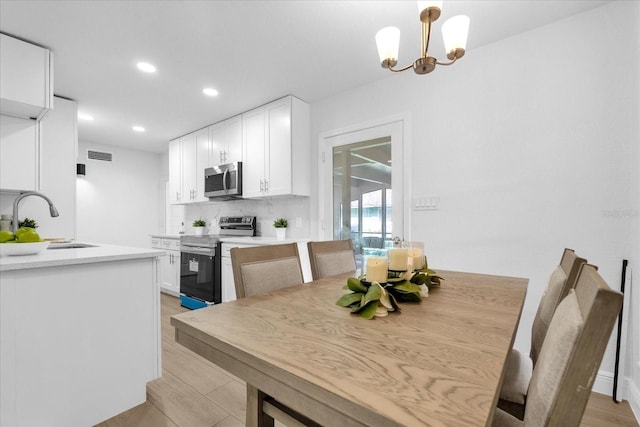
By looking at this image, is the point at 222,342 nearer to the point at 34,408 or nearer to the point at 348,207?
the point at 34,408

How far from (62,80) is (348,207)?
317 centimetres

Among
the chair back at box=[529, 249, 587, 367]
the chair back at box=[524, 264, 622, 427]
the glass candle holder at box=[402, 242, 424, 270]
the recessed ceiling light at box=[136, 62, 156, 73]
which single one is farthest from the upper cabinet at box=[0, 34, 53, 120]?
the chair back at box=[529, 249, 587, 367]

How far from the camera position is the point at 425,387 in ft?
1.73

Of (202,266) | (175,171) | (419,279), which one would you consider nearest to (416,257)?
(419,279)

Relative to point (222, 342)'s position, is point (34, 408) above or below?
below

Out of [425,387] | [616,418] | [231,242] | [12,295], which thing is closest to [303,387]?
[425,387]

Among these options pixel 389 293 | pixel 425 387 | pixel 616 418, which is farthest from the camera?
pixel 616 418

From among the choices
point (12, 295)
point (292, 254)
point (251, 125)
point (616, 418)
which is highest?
point (251, 125)

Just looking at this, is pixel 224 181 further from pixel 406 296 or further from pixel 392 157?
pixel 406 296

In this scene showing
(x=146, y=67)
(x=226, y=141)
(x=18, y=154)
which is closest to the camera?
(x=18, y=154)

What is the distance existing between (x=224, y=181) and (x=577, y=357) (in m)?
3.88

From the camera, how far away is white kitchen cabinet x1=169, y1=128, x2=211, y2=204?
4.45 m

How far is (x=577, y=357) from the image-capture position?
468 millimetres

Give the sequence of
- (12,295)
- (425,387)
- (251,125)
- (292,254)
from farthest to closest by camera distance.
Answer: (251,125), (292,254), (12,295), (425,387)
